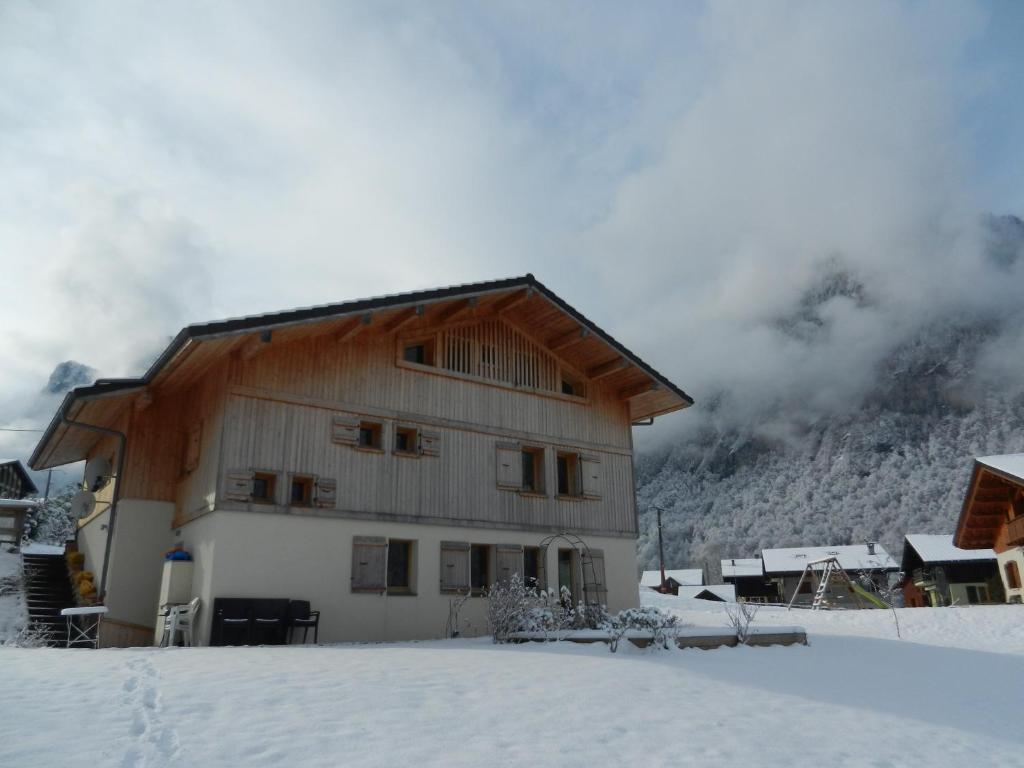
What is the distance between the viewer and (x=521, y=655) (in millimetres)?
10805

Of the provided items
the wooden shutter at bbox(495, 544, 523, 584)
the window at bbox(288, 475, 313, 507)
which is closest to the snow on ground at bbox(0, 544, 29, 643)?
the window at bbox(288, 475, 313, 507)

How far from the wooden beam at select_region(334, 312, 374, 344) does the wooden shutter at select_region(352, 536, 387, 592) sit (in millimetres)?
3820

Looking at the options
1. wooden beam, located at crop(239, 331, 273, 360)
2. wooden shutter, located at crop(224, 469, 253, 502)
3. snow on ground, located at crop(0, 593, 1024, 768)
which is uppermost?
wooden beam, located at crop(239, 331, 273, 360)

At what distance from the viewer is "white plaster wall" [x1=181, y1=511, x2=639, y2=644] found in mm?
13547

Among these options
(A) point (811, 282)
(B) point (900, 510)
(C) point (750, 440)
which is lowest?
(B) point (900, 510)

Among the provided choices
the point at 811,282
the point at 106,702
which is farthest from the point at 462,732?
the point at 811,282

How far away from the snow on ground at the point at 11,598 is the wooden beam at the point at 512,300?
37.1ft

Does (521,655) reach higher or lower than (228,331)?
lower

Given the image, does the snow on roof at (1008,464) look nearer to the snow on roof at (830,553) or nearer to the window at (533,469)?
the window at (533,469)

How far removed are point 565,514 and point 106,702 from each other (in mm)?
12480

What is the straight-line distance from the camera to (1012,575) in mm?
28172

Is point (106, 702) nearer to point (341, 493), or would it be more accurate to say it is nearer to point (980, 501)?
point (341, 493)

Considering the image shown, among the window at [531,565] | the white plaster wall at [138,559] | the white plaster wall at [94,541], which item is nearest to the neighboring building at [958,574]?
the window at [531,565]

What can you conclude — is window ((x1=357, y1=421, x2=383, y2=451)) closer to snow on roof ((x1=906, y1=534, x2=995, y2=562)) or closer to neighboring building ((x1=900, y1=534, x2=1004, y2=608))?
snow on roof ((x1=906, y1=534, x2=995, y2=562))
